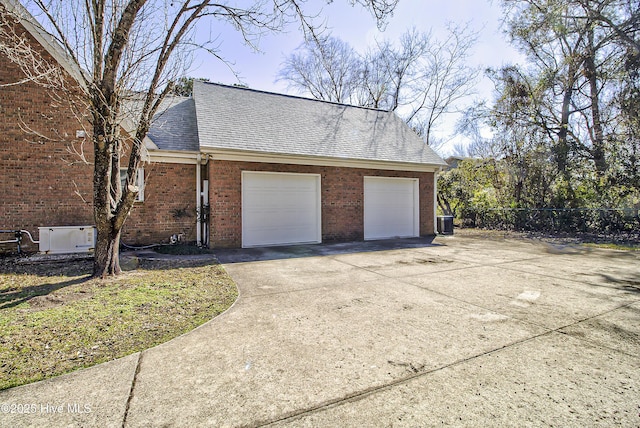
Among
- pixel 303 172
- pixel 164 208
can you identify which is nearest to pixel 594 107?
pixel 303 172

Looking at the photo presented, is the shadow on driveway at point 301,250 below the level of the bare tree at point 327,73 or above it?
below

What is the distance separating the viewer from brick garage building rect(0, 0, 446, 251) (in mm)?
7676

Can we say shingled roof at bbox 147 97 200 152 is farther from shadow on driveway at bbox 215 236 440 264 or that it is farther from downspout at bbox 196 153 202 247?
shadow on driveway at bbox 215 236 440 264

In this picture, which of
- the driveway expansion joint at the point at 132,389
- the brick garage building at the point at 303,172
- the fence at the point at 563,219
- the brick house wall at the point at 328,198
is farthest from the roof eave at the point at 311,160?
the driveway expansion joint at the point at 132,389

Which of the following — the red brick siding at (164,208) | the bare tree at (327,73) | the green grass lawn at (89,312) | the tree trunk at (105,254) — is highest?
the bare tree at (327,73)

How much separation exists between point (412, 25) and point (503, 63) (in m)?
8.58

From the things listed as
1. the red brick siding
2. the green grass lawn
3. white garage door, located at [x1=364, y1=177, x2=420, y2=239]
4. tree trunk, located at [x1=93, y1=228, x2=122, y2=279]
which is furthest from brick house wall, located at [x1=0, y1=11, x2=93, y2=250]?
white garage door, located at [x1=364, y1=177, x2=420, y2=239]

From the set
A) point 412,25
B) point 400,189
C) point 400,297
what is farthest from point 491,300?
→ point 412,25

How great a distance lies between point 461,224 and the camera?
632 inches

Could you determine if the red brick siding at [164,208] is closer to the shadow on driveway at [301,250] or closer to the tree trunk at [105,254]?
the shadow on driveway at [301,250]

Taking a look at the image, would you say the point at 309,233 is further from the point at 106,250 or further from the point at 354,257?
the point at 106,250

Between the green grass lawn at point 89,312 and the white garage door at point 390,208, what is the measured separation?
637 centimetres

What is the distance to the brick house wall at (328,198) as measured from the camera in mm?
8578

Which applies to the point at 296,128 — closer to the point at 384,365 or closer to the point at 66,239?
the point at 66,239
